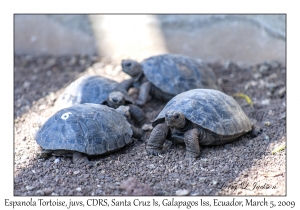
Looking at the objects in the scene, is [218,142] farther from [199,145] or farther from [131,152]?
[131,152]

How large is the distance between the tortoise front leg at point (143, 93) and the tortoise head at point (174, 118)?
5.09 ft

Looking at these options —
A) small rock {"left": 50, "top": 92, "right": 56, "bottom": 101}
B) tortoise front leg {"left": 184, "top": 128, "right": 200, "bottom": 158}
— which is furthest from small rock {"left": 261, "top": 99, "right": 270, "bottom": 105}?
small rock {"left": 50, "top": 92, "right": 56, "bottom": 101}

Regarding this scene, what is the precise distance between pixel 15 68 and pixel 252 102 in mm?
4400

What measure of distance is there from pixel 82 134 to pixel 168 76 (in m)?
2.08

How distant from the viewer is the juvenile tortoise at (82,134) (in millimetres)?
4816

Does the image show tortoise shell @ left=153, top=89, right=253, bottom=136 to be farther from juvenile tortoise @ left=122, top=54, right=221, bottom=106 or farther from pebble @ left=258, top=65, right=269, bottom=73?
pebble @ left=258, top=65, right=269, bottom=73

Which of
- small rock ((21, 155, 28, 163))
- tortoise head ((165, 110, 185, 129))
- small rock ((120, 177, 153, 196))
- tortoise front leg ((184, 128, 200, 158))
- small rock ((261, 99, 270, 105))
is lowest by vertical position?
small rock ((120, 177, 153, 196))

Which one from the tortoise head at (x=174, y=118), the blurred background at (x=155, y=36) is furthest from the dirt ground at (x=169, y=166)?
the blurred background at (x=155, y=36)

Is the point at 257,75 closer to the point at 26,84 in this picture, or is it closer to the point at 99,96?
the point at 99,96

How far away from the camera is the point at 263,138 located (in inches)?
213

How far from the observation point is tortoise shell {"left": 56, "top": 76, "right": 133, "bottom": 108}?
19.5 feet

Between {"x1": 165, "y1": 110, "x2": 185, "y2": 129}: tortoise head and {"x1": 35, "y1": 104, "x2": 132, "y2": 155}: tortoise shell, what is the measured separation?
574mm
